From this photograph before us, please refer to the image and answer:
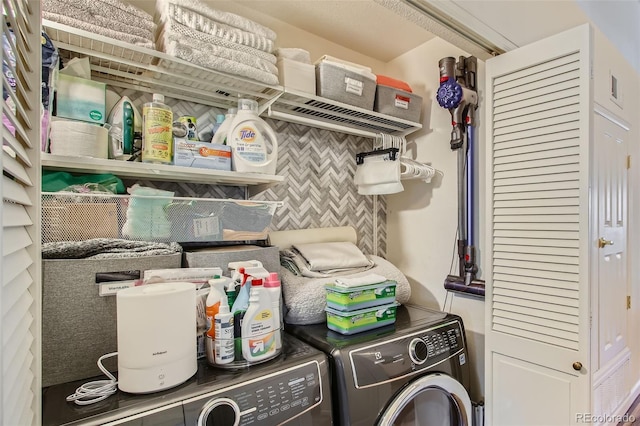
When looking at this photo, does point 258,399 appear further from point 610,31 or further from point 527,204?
point 610,31

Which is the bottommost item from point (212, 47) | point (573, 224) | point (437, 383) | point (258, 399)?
point (437, 383)

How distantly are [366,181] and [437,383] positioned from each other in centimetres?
115

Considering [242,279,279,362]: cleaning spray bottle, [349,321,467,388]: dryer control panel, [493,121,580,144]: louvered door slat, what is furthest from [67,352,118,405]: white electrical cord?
[493,121,580,144]: louvered door slat

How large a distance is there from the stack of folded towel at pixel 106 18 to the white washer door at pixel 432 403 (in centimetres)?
168

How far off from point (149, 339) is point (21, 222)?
47cm

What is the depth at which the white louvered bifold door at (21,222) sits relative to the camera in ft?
1.76

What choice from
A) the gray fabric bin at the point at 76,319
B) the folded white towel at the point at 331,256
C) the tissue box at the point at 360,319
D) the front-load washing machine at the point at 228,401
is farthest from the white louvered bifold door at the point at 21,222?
the folded white towel at the point at 331,256

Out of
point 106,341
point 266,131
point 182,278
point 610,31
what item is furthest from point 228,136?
point 610,31

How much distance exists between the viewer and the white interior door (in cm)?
142

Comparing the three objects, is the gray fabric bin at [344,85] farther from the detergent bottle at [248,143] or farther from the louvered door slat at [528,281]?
the louvered door slat at [528,281]

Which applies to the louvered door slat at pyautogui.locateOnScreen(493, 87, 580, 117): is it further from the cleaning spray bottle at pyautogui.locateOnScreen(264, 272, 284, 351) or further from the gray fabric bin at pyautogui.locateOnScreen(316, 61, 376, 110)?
the cleaning spray bottle at pyautogui.locateOnScreen(264, 272, 284, 351)

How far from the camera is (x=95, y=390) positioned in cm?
92

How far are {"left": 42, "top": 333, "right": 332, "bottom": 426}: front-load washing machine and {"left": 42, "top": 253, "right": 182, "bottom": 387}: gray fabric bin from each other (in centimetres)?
6

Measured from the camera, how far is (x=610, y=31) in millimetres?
2072
